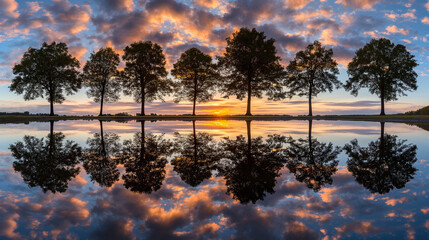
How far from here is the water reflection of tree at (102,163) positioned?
7219 millimetres

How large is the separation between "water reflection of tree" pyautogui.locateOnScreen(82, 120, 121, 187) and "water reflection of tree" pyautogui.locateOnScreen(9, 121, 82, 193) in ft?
1.30

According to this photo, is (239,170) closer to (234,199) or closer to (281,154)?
(234,199)

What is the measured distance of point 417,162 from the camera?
914cm

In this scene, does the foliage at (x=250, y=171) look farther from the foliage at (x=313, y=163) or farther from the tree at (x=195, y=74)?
the tree at (x=195, y=74)

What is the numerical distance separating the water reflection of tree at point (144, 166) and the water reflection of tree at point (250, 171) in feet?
6.52

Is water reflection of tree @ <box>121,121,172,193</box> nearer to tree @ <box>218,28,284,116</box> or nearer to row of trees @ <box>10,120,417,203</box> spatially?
row of trees @ <box>10,120,417,203</box>

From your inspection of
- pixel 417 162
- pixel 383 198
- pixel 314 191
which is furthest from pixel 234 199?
pixel 417 162

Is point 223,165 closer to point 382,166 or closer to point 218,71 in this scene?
point 382,166

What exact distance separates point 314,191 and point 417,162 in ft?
19.1

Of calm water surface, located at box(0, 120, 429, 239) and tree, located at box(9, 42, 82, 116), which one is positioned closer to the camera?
calm water surface, located at box(0, 120, 429, 239)

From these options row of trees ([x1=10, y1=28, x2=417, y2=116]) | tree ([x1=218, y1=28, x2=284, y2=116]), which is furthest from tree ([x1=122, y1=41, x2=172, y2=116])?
tree ([x1=218, y1=28, x2=284, y2=116])

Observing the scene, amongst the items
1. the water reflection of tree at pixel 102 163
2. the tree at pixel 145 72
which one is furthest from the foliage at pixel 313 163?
the tree at pixel 145 72

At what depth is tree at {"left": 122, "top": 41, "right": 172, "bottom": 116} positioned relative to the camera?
53.8m

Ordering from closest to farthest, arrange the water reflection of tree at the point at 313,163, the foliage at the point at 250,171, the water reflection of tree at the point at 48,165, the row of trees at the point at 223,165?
the foliage at the point at 250,171 → the row of trees at the point at 223,165 → the water reflection of tree at the point at 48,165 → the water reflection of tree at the point at 313,163
